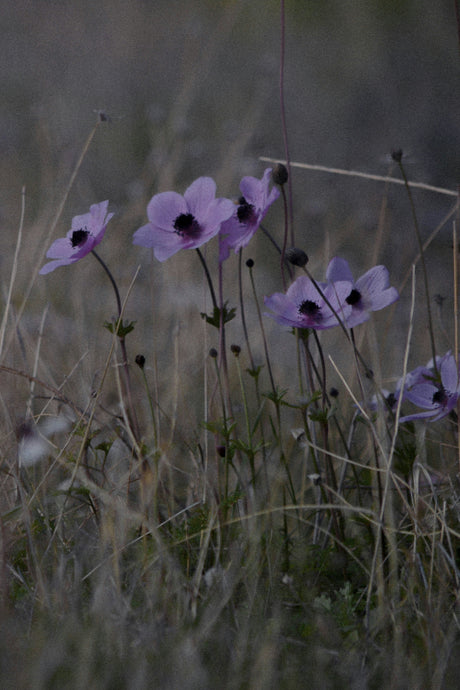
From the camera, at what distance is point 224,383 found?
184cm

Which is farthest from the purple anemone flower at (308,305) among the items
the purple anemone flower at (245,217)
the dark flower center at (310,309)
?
the purple anemone flower at (245,217)

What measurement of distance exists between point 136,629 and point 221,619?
0.47 feet

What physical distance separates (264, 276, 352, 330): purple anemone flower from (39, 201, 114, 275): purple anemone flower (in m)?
0.30

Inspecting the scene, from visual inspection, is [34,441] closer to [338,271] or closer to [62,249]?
[62,249]

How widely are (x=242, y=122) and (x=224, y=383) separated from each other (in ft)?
9.52

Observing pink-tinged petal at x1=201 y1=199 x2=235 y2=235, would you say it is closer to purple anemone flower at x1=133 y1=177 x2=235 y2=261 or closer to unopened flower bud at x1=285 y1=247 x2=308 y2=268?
purple anemone flower at x1=133 y1=177 x2=235 y2=261

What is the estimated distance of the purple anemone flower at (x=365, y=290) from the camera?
1.15m

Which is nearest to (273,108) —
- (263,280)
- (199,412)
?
(263,280)

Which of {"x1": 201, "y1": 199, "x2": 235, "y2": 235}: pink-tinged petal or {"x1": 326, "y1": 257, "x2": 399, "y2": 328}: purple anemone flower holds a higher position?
{"x1": 201, "y1": 199, "x2": 235, "y2": 235}: pink-tinged petal

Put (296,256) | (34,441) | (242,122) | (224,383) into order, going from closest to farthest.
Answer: (296,256) → (34,441) → (224,383) → (242,122)

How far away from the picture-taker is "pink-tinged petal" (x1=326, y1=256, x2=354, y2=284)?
1190mm

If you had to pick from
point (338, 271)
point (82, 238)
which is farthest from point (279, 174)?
point (82, 238)

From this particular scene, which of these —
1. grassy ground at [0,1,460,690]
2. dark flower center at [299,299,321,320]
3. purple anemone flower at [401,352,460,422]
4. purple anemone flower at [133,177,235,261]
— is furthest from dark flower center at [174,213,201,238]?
purple anemone flower at [401,352,460,422]

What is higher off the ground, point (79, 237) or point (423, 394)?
point (79, 237)
